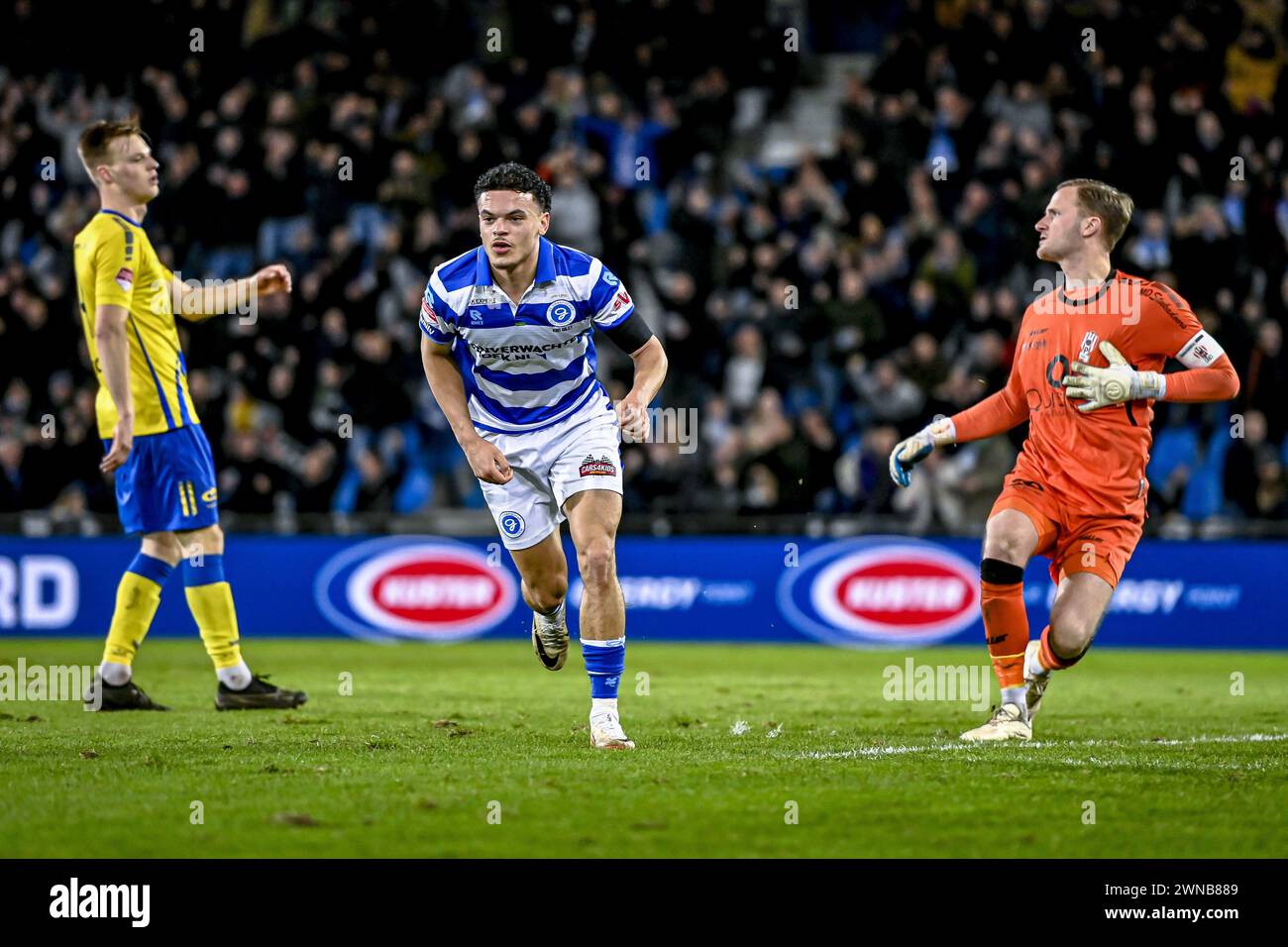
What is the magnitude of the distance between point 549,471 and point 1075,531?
2.61 metres

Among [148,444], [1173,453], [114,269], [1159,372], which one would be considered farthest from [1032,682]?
[1173,453]

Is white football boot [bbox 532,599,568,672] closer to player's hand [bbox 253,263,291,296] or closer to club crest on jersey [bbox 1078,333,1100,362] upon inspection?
player's hand [bbox 253,263,291,296]

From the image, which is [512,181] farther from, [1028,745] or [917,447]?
[1028,745]

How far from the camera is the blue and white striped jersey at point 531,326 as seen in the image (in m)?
7.74

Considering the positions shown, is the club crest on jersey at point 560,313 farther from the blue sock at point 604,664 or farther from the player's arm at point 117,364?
the player's arm at point 117,364

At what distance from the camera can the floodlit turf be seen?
5285 mm

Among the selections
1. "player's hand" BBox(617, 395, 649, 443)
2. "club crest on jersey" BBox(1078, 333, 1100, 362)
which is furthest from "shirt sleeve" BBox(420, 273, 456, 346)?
"club crest on jersey" BBox(1078, 333, 1100, 362)

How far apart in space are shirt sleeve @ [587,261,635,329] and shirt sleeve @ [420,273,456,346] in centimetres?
67

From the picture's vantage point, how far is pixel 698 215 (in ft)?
59.9

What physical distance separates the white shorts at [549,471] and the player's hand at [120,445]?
1873 millimetres

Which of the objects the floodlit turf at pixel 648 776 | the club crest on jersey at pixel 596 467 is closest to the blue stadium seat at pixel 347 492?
the floodlit turf at pixel 648 776

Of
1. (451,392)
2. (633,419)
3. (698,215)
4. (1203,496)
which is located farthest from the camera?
(698,215)

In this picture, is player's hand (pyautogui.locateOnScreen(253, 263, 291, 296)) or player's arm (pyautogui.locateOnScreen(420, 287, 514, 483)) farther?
player's hand (pyautogui.locateOnScreen(253, 263, 291, 296))

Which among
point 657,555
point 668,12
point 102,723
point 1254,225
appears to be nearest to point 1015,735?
point 102,723
